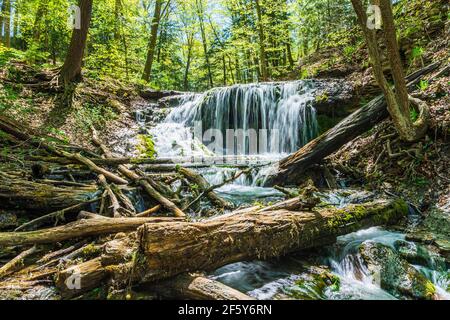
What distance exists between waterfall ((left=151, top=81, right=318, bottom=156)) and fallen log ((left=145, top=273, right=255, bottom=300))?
8.02 meters

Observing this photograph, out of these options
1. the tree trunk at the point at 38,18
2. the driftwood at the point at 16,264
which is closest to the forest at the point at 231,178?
the driftwood at the point at 16,264

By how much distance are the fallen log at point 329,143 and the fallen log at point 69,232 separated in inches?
173

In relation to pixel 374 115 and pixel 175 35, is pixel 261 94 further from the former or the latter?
pixel 175 35

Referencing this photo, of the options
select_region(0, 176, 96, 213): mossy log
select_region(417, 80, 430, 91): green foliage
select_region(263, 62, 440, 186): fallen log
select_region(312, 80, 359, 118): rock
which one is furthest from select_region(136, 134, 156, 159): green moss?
select_region(417, 80, 430, 91): green foliage

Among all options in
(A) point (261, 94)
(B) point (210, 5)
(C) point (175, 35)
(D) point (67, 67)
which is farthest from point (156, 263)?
(B) point (210, 5)

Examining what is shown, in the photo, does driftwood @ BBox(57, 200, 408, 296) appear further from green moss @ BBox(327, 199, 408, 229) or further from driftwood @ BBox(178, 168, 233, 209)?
driftwood @ BBox(178, 168, 233, 209)

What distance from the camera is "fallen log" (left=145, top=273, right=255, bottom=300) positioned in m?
2.48

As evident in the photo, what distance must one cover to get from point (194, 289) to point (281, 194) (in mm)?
4192

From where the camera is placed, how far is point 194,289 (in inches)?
101

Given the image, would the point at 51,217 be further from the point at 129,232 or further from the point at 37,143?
the point at 37,143

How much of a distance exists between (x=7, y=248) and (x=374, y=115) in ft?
23.7
